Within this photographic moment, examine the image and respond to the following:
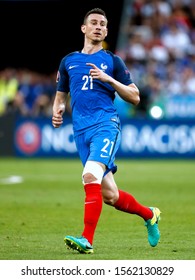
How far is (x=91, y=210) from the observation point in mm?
8133

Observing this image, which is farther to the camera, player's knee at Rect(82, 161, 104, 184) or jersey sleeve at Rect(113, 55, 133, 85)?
jersey sleeve at Rect(113, 55, 133, 85)

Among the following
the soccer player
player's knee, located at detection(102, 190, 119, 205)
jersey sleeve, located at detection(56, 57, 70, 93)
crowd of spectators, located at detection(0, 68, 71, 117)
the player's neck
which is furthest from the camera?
crowd of spectators, located at detection(0, 68, 71, 117)

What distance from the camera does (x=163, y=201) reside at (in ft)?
44.5

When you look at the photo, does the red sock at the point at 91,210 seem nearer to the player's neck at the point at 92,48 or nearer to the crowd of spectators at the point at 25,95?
the player's neck at the point at 92,48

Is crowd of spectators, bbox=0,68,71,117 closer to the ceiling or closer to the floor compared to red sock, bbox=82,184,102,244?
closer to the floor

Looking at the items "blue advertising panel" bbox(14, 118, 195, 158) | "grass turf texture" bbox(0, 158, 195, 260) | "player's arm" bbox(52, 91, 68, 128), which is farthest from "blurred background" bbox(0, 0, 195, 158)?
"player's arm" bbox(52, 91, 68, 128)

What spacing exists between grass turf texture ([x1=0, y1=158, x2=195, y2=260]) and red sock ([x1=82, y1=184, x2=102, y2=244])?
0.72ft

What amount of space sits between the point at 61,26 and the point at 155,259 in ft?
74.0

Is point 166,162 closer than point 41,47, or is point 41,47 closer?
point 166,162

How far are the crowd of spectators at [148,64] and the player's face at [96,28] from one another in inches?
593

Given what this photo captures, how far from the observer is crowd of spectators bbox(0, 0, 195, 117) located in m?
25.4

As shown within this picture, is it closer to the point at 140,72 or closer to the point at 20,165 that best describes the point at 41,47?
the point at 140,72

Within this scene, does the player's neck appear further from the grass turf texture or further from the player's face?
the grass turf texture
